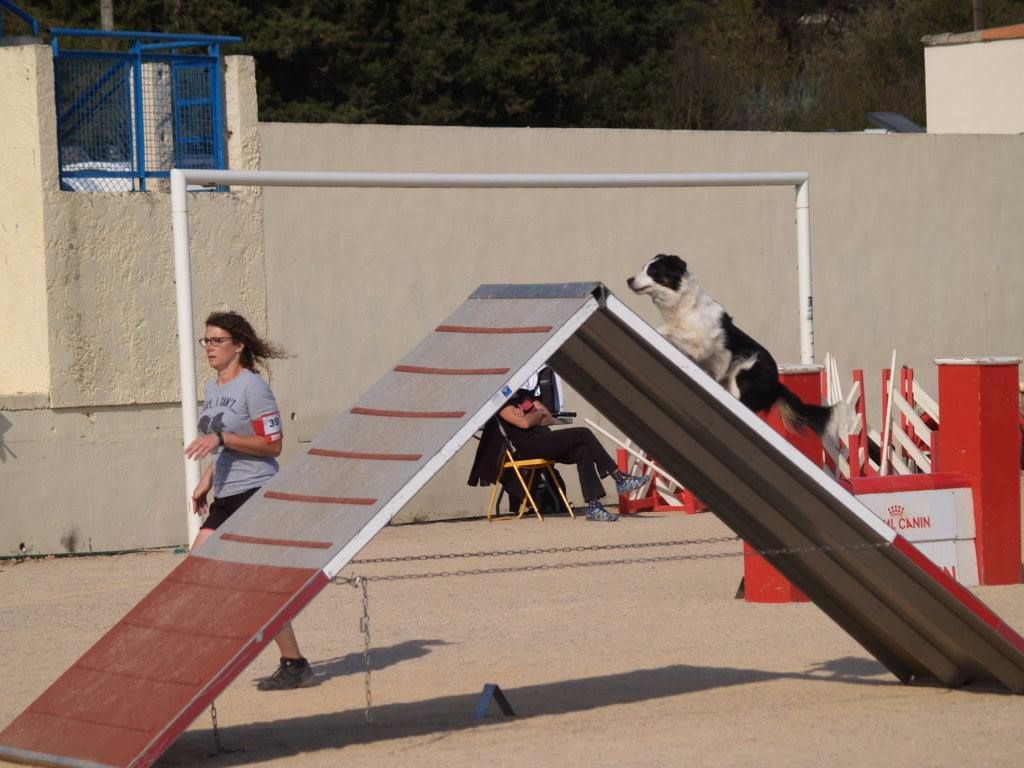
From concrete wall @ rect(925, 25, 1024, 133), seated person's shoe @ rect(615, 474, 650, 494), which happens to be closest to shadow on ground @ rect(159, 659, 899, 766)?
seated person's shoe @ rect(615, 474, 650, 494)

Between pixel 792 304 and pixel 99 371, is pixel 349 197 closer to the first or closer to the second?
pixel 99 371

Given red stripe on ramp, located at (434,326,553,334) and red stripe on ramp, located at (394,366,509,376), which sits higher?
red stripe on ramp, located at (434,326,553,334)

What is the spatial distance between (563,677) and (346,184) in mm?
3975

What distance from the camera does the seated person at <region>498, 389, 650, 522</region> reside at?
41.1 feet

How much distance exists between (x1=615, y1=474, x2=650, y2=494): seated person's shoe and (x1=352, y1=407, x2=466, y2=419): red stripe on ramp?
6.67 metres

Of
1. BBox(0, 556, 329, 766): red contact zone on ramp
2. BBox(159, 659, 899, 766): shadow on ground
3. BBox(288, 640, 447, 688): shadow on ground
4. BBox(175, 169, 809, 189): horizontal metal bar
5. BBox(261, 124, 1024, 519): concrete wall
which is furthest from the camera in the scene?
BBox(261, 124, 1024, 519): concrete wall

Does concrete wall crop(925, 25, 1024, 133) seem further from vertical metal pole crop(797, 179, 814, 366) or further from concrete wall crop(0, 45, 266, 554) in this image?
concrete wall crop(0, 45, 266, 554)

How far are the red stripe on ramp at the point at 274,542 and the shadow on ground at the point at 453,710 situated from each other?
0.76 meters

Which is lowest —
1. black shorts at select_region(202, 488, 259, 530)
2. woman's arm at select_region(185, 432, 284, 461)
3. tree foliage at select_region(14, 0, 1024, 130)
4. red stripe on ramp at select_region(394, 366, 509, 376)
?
black shorts at select_region(202, 488, 259, 530)

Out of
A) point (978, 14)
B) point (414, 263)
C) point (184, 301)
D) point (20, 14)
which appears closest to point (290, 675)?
point (184, 301)

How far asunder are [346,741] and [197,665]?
36.9 inches

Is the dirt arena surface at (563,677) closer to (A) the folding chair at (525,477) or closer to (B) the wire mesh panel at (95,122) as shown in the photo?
(A) the folding chair at (525,477)

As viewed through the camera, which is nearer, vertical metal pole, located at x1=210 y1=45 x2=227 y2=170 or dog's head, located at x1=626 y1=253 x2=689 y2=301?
dog's head, located at x1=626 y1=253 x2=689 y2=301

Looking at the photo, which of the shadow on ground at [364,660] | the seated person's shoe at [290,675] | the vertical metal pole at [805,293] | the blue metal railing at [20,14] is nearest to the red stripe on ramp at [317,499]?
the seated person's shoe at [290,675]
